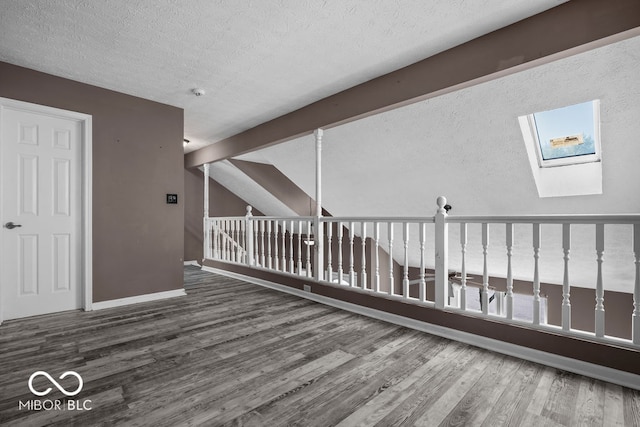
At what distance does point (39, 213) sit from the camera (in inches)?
130

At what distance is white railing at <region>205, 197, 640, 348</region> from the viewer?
2.12 meters

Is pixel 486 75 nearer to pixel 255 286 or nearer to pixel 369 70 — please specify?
pixel 369 70

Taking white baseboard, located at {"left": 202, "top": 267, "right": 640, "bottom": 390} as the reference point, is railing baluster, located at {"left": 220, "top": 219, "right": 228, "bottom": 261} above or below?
above

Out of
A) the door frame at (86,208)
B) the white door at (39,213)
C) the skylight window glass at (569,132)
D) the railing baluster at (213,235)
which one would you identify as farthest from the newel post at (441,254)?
the railing baluster at (213,235)

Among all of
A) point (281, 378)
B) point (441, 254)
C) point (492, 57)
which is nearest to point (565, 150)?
point (492, 57)

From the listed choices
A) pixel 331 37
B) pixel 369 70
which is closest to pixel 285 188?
→ pixel 369 70

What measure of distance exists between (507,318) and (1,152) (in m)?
4.80

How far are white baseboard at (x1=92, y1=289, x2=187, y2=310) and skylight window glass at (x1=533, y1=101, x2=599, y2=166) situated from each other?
4782 millimetres

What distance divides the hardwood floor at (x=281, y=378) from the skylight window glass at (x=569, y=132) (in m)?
2.38

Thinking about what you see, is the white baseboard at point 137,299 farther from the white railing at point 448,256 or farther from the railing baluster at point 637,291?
the railing baluster at point 637,291

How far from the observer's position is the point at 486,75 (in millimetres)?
2492

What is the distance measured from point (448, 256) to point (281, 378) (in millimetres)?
3852

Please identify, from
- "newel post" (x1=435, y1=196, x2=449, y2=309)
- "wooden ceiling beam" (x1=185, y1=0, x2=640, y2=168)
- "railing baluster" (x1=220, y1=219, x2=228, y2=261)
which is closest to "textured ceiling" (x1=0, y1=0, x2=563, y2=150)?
"wooden ceiling beam" (x1=185, y1=0, x2=640, y2=168)

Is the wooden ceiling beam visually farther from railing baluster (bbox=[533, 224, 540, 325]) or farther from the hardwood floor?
the hardwood floor
